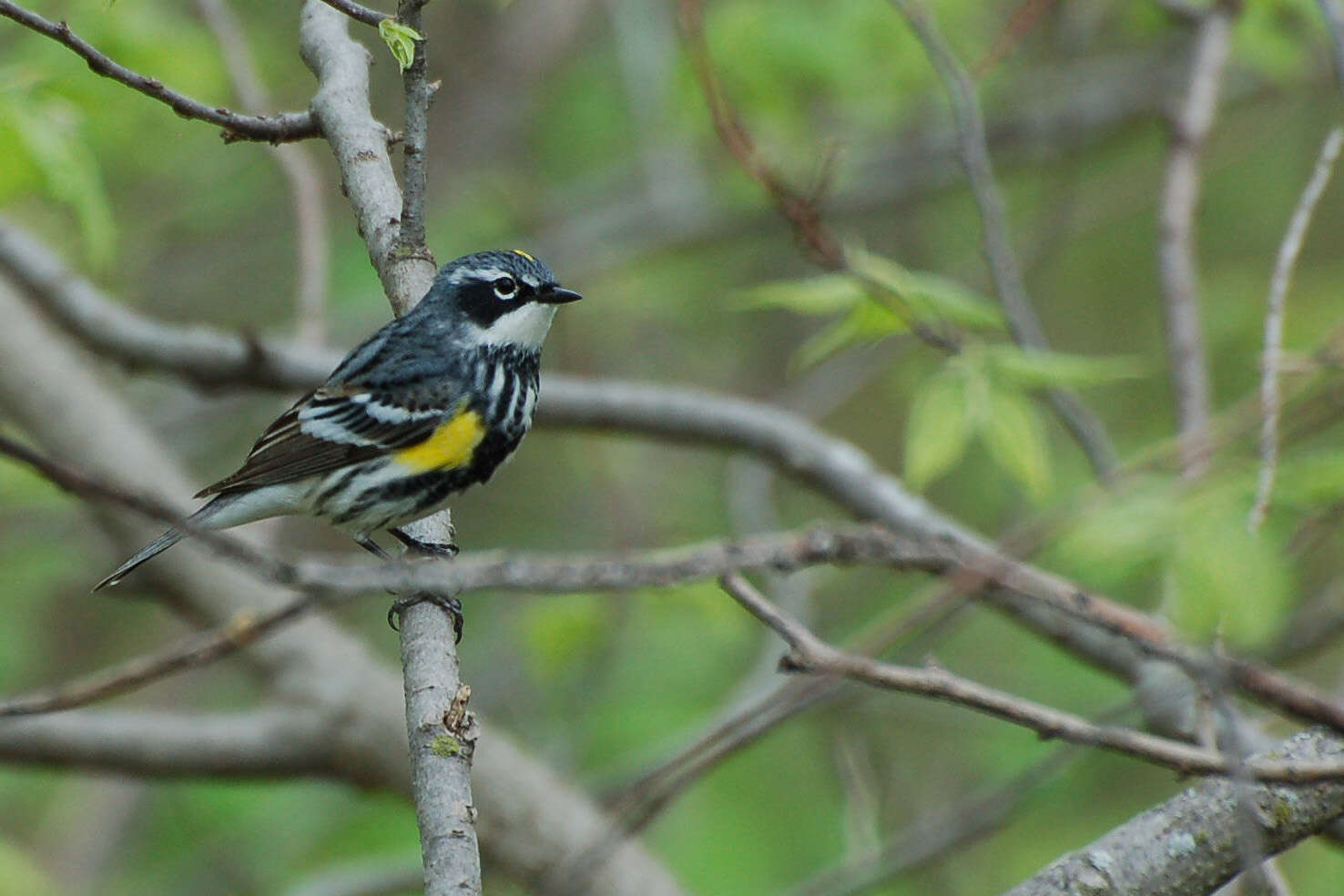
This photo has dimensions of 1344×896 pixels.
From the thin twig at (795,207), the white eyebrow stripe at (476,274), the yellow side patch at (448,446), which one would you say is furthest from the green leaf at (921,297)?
Result: the yellow side patch at (448,446)

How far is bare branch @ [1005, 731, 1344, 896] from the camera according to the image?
2.31 m

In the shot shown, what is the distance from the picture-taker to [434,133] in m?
9.56

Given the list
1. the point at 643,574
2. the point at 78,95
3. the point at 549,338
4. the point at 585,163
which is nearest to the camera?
the point at 643,574

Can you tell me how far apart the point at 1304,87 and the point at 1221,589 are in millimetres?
6320

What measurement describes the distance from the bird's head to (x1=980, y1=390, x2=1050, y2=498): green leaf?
133cm

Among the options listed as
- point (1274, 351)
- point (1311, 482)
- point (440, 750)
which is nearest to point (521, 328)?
point (440, 750)

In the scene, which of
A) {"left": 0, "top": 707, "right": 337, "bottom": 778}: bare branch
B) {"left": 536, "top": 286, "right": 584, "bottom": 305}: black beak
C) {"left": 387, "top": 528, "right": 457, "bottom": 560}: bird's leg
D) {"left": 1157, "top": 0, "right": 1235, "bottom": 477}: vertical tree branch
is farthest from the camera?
{"left": 0, "top": 707, "right": 337, "bottom": 778}: bare branch

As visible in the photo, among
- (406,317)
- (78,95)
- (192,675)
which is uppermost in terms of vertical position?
(192,675)

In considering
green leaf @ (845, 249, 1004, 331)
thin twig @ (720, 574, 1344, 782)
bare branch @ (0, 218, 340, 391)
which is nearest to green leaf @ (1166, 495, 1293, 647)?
thin twig @ (720, 574, 1344, 782)

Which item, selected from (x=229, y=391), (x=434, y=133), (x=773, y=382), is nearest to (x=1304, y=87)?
(x=773, y=382)

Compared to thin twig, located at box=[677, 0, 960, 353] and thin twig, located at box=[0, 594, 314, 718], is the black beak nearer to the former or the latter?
thin twig, located at box=[677, 0, 960, 353]

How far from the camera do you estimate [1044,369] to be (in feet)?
12.9

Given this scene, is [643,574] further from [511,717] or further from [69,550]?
[511,717]

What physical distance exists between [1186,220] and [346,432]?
3076 mm
